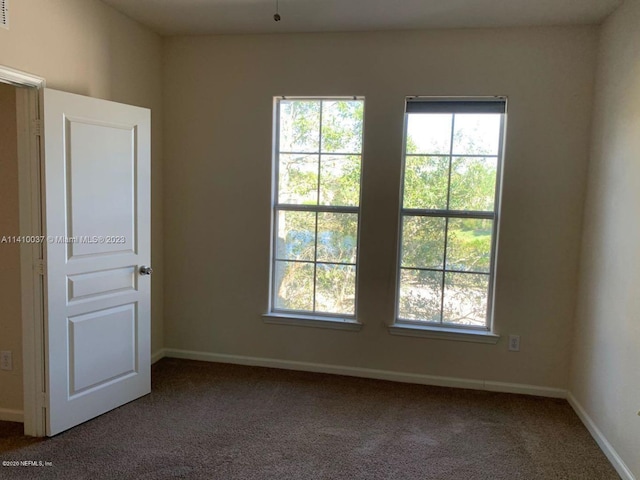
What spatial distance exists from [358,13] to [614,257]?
2.22 meters

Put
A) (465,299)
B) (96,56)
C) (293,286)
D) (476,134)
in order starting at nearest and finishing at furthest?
(96,56) → (476,134) → (465,299) → (293,286)

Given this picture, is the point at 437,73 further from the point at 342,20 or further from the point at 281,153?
A: the point at 281,153

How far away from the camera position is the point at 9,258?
101 inches

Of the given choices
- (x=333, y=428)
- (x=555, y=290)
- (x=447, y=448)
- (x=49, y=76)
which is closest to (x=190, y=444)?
(x=333, y=428)

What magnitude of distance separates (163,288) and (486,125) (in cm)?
290

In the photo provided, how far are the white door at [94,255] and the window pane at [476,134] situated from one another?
87.3 inches

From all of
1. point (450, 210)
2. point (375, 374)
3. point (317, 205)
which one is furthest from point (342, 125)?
point (375, 374)

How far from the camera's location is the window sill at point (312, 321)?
11.1 feet

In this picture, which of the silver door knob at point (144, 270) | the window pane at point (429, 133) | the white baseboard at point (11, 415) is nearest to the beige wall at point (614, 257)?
the window pane at point (429, 133)

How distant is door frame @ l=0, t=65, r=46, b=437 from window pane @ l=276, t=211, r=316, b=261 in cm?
167

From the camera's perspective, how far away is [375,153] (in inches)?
128

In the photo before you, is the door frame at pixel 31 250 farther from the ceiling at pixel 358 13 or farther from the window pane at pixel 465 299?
the window pane at pixel 465 299

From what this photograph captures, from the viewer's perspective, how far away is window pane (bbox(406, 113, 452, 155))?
320 centimetres

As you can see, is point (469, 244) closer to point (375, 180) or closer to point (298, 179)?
point (375, 180)
